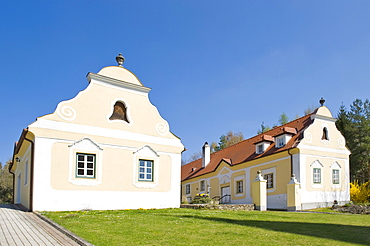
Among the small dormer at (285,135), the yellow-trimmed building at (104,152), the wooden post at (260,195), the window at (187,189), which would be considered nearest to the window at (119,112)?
the yellow-trimmed building at (104,152)

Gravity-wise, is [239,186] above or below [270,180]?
below

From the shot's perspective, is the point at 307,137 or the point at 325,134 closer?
the point at 307,137

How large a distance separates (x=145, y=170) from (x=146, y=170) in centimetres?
6

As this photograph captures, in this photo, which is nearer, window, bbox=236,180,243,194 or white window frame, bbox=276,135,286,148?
white window frame, bbox=276,135,286,148

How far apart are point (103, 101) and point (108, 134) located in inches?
71.5

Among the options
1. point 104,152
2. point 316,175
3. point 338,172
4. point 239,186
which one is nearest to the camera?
point 104,152

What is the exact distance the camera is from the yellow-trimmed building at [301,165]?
81.7ft

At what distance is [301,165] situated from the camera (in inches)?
974

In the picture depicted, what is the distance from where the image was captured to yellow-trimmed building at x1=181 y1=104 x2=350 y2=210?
24.9 metres

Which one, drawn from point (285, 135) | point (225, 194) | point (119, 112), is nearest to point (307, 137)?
point (285, 135)

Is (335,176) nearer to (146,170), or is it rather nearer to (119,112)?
(146,170)

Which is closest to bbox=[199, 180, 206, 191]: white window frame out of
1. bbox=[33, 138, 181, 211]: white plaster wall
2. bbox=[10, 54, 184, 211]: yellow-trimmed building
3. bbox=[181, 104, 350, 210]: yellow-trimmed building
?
bbox=[181, 104, 350, 210]: yellow-trimmed building

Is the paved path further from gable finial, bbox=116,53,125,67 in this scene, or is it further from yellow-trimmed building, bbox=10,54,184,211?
gable finial, bbox=116,53,125,67

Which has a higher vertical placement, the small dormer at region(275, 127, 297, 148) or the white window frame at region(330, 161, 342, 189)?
the small dormer at region(275, 127, 297, 148)
